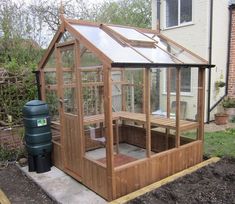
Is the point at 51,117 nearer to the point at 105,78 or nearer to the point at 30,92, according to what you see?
the point at 30,92

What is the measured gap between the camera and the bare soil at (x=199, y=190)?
347 cm

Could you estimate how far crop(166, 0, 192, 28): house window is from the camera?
859cm

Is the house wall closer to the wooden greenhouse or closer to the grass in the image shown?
the grass

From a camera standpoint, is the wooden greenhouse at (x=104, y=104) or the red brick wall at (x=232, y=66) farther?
the red brick wall at (x=232, y=66)

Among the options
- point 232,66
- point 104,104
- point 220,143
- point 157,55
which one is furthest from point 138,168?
point 232,66

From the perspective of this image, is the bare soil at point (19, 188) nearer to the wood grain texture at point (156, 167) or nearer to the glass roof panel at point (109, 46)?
the wood grain texture at point (156, 167)

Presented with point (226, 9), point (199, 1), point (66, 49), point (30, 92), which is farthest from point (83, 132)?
point (226, 9)

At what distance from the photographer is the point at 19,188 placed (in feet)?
13.9

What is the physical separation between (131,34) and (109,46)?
98 centimetres

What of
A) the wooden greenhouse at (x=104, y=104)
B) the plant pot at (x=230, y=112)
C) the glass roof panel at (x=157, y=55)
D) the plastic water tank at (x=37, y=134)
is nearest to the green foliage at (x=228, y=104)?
the plant pot at (x=230, y=112)

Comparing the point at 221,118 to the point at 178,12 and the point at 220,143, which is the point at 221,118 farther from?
the point at 178,12

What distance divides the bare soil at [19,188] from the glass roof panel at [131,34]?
293cm

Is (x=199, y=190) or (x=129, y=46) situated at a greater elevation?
(x=129, y=46)

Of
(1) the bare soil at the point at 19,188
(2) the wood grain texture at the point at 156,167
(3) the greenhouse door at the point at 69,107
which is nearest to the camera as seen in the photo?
(2) the wood grain texture at the point at 156,167
